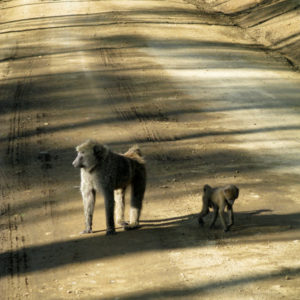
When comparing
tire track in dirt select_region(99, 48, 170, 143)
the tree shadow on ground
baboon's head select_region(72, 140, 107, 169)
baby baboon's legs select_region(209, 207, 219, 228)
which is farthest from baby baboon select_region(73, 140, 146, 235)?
tire track in dirt select_region(99, 48, 170, 143)

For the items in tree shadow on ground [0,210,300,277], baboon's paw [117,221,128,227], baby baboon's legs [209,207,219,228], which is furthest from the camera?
baboon's paw [117,221,128,227]

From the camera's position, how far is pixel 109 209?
9.90 meters

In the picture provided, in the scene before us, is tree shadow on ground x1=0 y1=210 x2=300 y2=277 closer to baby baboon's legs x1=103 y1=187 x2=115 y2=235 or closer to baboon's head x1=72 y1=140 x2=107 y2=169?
baby baboon's legs x1=103 y1=187 x2=115 y2=235

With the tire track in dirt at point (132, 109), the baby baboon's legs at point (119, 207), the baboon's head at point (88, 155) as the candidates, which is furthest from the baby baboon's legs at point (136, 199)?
the tire track in dirt at point (132, 109)

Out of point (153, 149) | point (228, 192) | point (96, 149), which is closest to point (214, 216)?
point (228, 192)

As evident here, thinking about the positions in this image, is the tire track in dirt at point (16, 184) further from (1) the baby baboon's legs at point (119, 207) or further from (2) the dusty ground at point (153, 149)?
(1) the baby baboon's legs at point (119, 207)

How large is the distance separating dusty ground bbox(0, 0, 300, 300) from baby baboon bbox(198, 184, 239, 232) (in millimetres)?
257

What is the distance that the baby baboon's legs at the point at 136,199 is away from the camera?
10391mm

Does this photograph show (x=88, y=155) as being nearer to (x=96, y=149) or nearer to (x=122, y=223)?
(x=96, y=149)

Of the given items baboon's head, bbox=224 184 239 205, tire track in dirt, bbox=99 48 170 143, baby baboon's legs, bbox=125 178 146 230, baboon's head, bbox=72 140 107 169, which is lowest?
tire track in dirt, bbox=99 48 170 143

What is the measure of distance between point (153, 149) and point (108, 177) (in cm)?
481

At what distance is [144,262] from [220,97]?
406 inches

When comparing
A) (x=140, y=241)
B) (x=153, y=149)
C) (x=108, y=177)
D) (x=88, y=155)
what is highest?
(x=88, y=155)

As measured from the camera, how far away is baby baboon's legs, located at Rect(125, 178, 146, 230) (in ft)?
34.1
